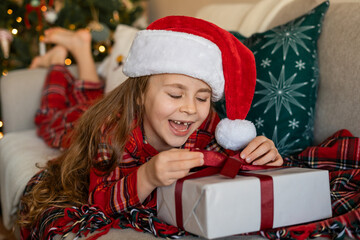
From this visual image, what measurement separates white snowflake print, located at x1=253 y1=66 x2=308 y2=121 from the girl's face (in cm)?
23

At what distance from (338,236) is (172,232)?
1.03 ft

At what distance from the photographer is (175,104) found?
1.07 m

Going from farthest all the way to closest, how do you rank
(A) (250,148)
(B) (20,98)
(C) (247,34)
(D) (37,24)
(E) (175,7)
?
(E) (175,7)
(D) (37,24)
(B) (20,98)
(C) (247,34)
(A) (250,148)

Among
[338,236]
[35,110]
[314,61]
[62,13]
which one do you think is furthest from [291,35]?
[62,13]

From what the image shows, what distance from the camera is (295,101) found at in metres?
1.27

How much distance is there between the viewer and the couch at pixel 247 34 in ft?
4.01

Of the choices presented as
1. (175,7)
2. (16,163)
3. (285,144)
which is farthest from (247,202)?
(175,7)

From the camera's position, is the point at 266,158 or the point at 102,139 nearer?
the point at 266,158

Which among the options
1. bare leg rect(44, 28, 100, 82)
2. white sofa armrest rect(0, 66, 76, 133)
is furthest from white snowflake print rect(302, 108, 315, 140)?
white sofa armrest rect(0, 66, 76, 133)

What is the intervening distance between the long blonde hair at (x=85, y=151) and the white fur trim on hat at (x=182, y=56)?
97 mm

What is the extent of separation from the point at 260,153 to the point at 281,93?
31 centimetres

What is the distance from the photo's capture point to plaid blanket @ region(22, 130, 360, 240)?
2.79ft

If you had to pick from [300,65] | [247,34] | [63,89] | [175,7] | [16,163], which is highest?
[175,7]

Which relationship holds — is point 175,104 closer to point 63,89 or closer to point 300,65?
point 300,65
